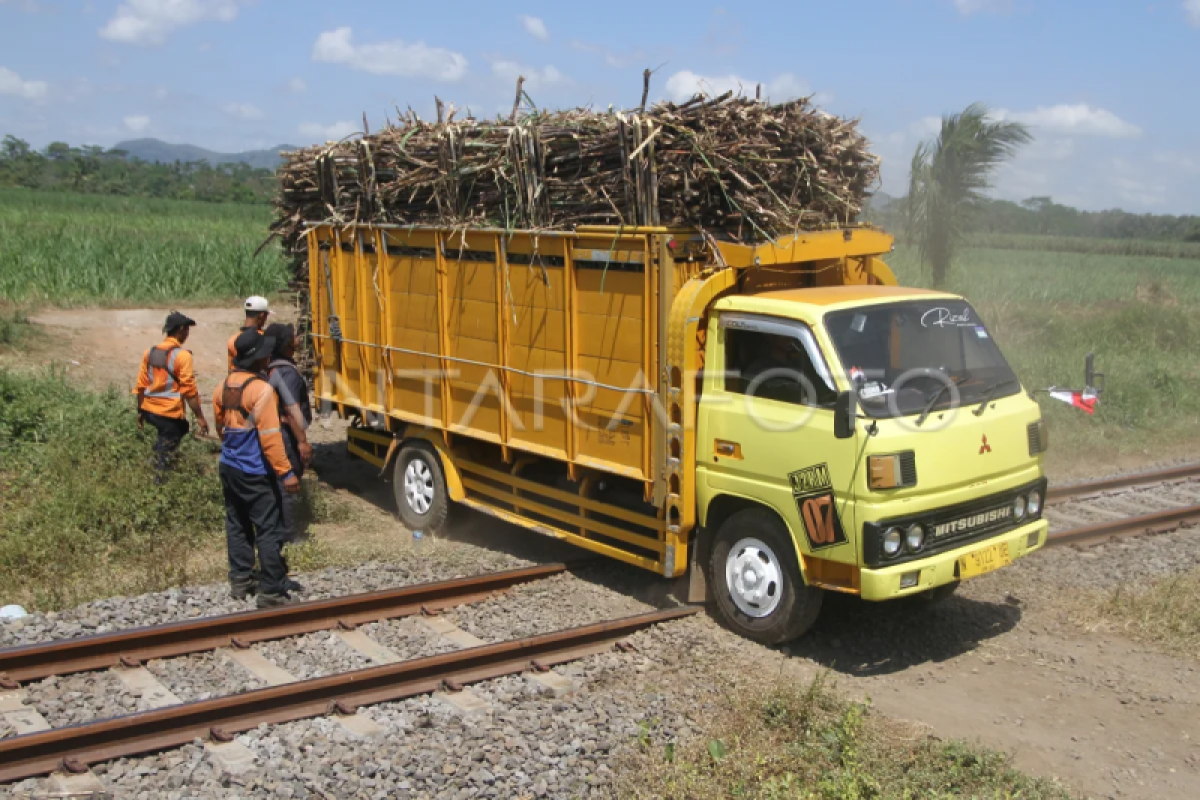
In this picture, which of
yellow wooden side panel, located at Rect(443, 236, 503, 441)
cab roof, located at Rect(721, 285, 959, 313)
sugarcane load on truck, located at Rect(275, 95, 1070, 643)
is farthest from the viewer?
yellow wooden side panel, located at Rect(443, 236, 503, 441)

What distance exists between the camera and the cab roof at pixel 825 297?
697cm

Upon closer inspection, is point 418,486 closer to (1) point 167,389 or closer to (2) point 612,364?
(1) point 167,389

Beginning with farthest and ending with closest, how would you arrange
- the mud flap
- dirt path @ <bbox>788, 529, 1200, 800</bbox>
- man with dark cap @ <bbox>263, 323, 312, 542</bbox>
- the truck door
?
man with dark cap @ <bbox>263, 323, 312, 542</bbox> → the mud flap → the truck door → dirt path @ <bbox>788, 529, 1200, 800</bbox>

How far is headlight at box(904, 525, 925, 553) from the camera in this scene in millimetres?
6438

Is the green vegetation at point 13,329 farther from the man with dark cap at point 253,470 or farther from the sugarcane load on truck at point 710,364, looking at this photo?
the man with dark cap at point 253,470

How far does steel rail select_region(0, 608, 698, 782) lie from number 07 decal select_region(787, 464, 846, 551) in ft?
4.53

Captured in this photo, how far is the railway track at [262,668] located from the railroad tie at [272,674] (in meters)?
0.01

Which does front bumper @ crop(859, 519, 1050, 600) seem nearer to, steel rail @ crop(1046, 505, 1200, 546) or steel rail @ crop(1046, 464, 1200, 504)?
steel rail @ crop(1046, 505, 1200, 546)

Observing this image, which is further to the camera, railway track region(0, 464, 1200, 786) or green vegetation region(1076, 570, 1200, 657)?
green vegetation region(1076, 570, 1200, 657)

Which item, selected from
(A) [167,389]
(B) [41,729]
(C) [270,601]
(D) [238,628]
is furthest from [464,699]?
(A) [167,389]

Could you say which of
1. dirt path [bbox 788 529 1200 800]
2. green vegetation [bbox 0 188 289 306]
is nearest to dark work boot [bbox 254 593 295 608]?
dirt path [bbox 788 529 1200 800]

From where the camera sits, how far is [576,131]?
8000 mm

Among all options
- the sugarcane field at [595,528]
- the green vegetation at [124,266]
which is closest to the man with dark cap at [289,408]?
the sugarcane field at [595,528]

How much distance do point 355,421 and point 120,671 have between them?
4743 mm
